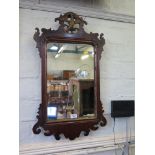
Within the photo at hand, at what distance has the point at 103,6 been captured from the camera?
2.09 m

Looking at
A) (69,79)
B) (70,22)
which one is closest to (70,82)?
(69,79)

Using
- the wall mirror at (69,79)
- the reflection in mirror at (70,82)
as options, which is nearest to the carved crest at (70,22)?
the wall mirror at (69,79)

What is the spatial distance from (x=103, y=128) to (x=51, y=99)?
2.13 ft

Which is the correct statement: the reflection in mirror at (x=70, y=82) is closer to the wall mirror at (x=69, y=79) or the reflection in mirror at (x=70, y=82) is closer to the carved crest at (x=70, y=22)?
the wall mirror at (x=69, y=79)

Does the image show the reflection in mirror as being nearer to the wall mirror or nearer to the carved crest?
the wall mirror

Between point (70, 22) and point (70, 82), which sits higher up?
point (70, 22)

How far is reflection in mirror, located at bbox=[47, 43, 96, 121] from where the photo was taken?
1.81m

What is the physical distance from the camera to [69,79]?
1875 mm

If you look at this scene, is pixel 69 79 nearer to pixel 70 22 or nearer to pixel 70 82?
pixel 70 82

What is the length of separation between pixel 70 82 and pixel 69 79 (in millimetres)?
29

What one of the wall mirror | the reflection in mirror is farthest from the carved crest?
the reflection in mirror

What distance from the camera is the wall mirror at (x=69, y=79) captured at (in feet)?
5.82
